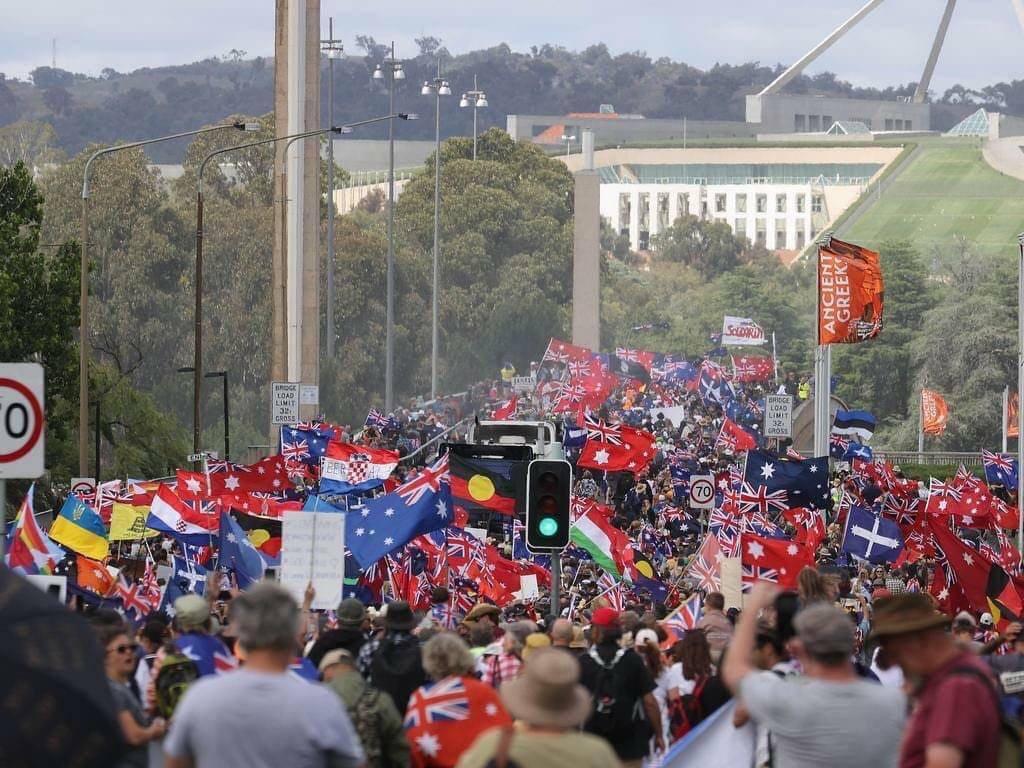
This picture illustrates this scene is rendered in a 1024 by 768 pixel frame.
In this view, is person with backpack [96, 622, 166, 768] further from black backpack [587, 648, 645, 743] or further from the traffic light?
the traffic light

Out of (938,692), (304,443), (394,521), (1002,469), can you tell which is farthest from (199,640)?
(1002,469)

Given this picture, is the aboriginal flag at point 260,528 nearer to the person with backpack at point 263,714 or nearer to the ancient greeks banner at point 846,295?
the person with backpack at point 263,714

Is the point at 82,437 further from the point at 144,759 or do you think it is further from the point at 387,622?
the point at 144,759

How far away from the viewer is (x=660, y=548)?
30.1 m

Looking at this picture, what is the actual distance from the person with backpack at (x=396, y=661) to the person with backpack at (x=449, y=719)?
1.61m

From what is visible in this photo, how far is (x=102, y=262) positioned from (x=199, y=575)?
75037 millimetres

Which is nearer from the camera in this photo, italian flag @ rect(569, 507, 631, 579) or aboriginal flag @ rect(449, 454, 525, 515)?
italian flag @ rect(569, 507, 631, 579)

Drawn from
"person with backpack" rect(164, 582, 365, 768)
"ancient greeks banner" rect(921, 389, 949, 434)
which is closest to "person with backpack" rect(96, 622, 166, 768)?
"person with backpack" rect(164, 582, 365, 768)

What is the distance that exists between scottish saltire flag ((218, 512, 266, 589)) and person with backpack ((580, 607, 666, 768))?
7914 millimetres

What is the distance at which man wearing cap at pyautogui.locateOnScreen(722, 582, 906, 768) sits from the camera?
21.3ft

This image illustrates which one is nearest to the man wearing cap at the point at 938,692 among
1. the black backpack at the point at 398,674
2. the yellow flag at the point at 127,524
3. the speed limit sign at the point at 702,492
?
the black backpack at the point at 398,674

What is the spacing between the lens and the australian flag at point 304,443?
3344 cm

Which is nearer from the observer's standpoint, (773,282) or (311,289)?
(311,289)

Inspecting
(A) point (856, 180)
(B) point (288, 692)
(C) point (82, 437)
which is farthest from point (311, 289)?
(A) point (856, 180)
